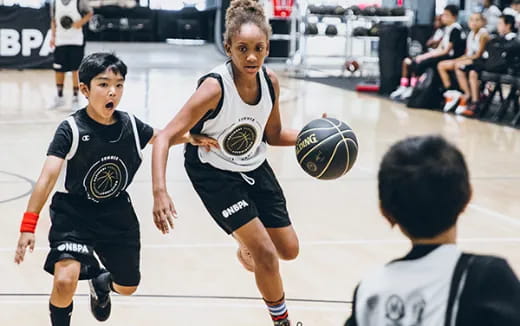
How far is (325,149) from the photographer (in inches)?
147

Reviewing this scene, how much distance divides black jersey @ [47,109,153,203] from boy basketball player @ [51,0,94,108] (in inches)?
321

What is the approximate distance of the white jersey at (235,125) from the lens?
12.8ft

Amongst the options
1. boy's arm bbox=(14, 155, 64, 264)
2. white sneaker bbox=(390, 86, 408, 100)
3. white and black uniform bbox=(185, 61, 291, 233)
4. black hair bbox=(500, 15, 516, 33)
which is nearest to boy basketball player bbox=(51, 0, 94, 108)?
white sneaker bbox=(390, 86, 408, 100)

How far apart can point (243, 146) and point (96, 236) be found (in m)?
0.77

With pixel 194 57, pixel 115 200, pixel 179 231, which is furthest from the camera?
pixel 194 57

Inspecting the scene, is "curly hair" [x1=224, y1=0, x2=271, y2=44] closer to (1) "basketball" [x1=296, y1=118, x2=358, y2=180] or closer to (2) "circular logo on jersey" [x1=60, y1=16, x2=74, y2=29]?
(1) "basketball" [x1=296, y1=118, x2=358, y2=180]

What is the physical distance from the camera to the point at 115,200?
3713 millimetres

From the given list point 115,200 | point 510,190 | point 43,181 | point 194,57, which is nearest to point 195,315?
point 115,200

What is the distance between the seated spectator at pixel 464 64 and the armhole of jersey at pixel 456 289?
10.4 metres

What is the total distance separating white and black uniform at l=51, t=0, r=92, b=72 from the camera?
38.6 feet

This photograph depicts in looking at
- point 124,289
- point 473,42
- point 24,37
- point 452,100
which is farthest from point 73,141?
point 24,37

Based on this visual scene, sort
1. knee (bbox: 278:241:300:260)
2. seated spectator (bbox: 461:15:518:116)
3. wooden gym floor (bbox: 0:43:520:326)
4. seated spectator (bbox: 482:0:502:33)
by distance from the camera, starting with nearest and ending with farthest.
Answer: knee (bbox: 278:241:300:260) < wooden gym floor (bbox: 0:43:520:326) < seated spectator (bbox: 461:15:518:116) < seated spectator (bbox: 482:0:502:33)

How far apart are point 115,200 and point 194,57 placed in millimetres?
18450

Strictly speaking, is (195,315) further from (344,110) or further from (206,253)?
(344,110)
